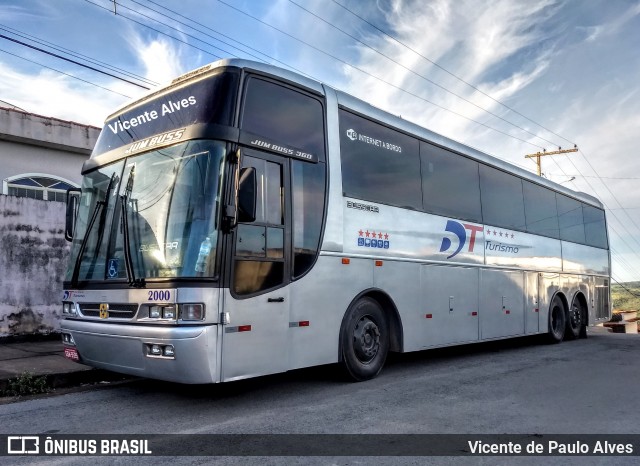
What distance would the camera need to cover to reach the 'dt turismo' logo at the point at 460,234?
352 inches

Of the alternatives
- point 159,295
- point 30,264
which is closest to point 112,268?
point 159,295

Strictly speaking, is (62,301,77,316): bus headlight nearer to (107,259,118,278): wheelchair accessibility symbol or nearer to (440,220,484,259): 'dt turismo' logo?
(107,259,118,278): wheelchair accessibility symbol

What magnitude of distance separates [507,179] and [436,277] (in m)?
3.98

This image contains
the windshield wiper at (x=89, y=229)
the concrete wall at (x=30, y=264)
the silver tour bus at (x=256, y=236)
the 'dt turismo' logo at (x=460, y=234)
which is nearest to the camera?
the silver tour bus at (x=256, y=236)

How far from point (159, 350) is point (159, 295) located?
21.2 inches

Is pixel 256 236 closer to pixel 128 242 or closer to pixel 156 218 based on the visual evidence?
pixel 156 218

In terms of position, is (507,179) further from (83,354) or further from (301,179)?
(83,354)

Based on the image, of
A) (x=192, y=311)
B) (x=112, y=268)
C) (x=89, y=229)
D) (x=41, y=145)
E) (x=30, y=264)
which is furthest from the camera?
(x=41, y=145)

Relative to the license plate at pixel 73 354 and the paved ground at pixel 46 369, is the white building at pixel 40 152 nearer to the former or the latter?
the paved ground at pixel 46 369

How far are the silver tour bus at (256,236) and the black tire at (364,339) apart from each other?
0.03m

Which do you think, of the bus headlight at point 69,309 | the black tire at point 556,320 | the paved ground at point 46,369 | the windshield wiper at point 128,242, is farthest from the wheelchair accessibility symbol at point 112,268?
the black tire at point 556,320

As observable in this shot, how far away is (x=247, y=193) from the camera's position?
5.27 m

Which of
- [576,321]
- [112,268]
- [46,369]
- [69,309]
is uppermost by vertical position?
[112,268]

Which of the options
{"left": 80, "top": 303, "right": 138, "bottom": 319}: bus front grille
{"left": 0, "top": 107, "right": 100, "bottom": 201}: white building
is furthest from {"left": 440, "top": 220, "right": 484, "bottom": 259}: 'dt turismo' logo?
{"left": 0, "top": 107, "right": 100, "bottom": 201}: white building
